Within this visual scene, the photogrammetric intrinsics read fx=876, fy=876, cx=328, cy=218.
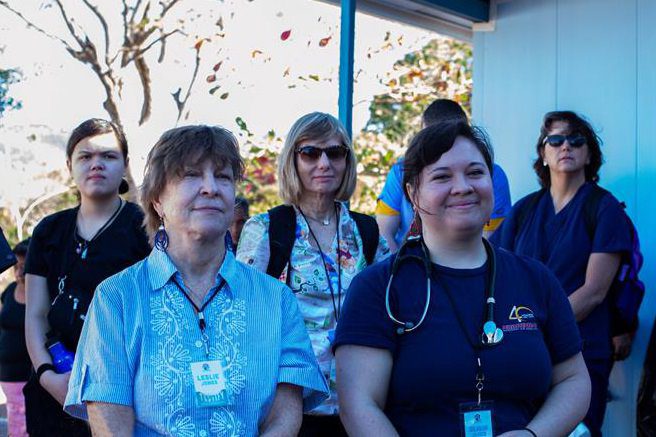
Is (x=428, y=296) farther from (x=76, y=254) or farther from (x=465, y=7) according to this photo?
(x=465, y=7)

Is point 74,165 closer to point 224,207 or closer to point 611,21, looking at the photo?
point 224,207

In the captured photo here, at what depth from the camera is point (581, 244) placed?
4664 mm

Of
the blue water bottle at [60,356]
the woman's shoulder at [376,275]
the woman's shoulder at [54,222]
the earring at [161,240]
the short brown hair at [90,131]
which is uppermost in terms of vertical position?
the short brown hair at [90,131]

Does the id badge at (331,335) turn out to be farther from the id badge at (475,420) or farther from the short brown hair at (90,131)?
the short brown hair at (90,131)

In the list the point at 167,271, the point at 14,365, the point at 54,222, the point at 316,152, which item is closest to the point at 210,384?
the point at 167,271

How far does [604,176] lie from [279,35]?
3.73 metres

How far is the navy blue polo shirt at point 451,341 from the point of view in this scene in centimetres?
248

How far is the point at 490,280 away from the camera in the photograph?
2.60 metres

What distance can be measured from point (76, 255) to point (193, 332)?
4.61ft

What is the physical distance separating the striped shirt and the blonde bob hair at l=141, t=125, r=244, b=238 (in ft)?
0.69

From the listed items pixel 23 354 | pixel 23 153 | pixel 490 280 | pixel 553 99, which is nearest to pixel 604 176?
pixel 553 99

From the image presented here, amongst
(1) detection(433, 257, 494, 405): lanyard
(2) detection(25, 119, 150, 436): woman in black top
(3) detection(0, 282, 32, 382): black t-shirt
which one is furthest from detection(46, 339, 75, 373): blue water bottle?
(3) detection(0, 282, 32, 382): black t-shirt

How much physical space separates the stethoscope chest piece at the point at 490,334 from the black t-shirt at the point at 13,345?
13.2 feet

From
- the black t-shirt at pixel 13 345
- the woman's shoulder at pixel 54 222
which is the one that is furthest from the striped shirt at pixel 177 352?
the black t-shirt at pixel 13 345
